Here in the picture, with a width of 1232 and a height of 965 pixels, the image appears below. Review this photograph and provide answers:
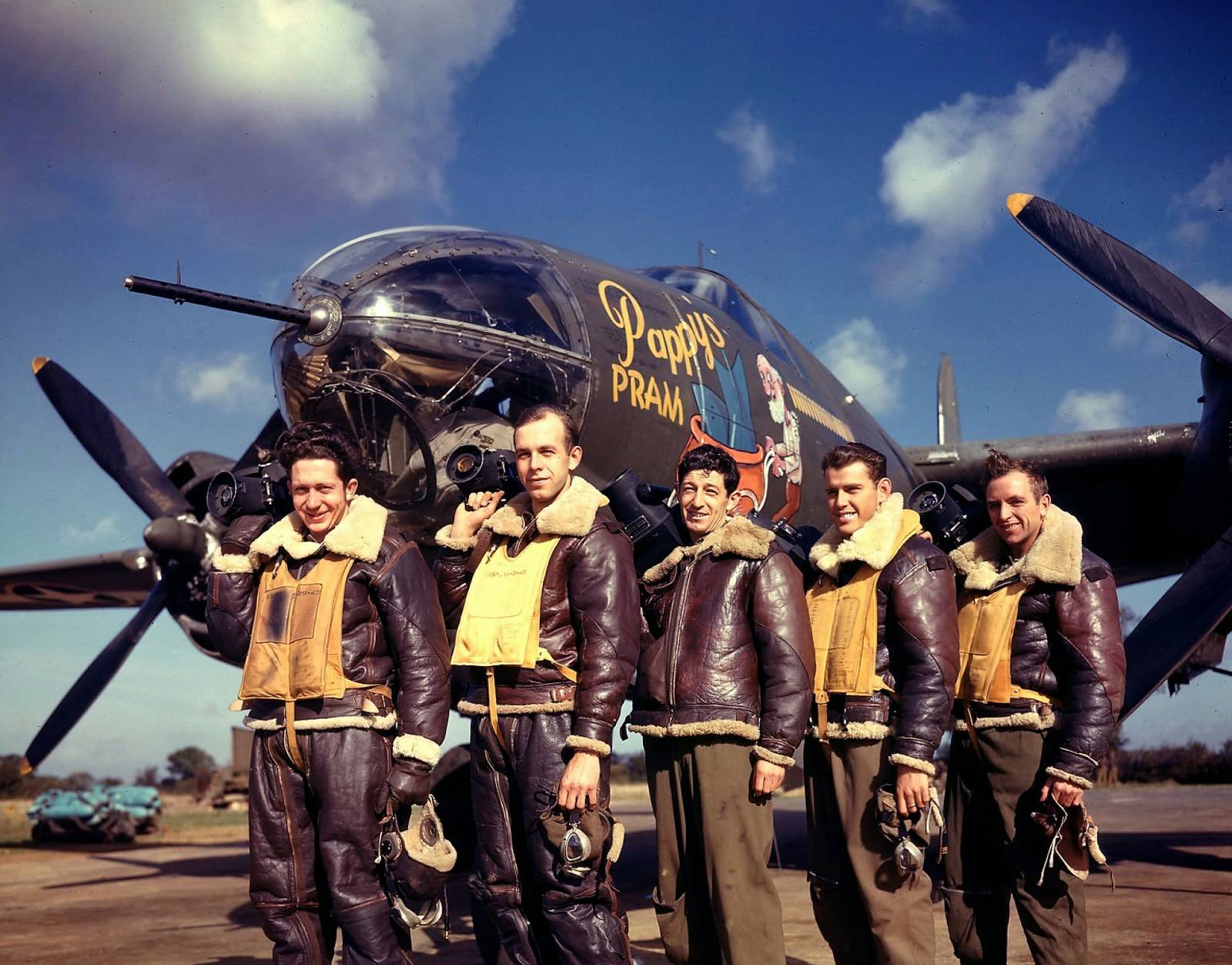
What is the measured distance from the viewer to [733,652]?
3.96 m

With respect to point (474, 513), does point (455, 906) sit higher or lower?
lower

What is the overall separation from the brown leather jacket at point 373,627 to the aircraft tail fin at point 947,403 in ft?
51.5

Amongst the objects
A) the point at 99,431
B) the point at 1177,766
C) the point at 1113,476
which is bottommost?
the point at 1177,766

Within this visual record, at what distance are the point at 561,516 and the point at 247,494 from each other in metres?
1.28

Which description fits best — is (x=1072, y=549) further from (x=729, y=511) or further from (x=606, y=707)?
(x=606, y=707)

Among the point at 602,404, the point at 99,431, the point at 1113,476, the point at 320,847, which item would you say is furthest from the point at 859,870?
the point at 99,431

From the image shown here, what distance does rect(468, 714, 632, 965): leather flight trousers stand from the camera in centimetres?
363

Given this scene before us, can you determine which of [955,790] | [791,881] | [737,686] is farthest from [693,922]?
[791,881]

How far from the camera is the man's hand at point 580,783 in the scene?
358 cm

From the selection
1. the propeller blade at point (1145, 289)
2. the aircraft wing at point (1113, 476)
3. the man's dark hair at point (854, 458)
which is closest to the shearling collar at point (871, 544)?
the man's dark hair at point (854, 458)

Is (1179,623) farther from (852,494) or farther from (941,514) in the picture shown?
(852,494)

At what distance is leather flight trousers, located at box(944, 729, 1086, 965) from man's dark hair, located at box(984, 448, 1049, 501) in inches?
37.8

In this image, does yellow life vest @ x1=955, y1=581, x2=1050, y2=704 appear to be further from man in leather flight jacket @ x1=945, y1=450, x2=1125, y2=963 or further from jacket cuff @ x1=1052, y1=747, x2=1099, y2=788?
jacket cuff @ x1=1052, y1=747, x2=1099, y2=788

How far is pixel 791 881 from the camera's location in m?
9.17
